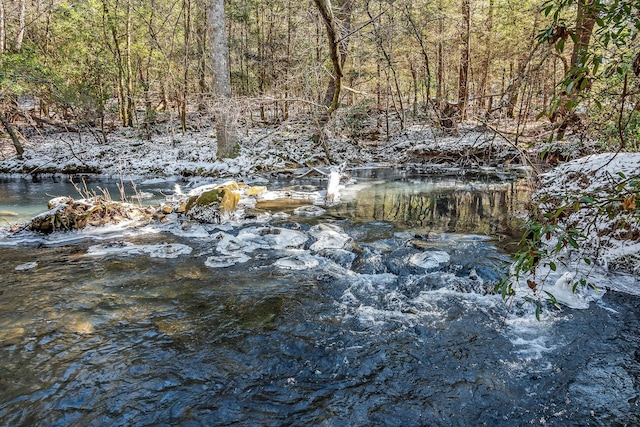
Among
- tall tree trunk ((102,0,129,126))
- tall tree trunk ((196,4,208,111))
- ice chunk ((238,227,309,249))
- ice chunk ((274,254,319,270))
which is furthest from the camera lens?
tall tree trunk ((196,4,208,111))

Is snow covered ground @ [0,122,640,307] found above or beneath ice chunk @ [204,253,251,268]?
above

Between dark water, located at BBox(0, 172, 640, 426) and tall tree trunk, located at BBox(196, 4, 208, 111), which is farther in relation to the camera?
tall tree trunk, located at BBox(196, 4, 208, 111)

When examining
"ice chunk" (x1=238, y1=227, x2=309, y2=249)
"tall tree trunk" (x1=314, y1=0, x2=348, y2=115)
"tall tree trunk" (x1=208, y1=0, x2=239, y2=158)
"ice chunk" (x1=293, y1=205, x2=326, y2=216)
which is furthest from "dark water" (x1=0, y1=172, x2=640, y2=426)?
"tall tree trunk" (x1=208, y1=0, x2=239, y2=158)

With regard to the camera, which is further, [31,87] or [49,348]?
[31,87]

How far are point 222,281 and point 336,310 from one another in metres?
1.65

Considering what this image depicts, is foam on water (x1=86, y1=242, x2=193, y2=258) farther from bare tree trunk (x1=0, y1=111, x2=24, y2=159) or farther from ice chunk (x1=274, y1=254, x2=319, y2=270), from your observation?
bare tree trunk (x1=0, y1=111, x2=24, y2=159)

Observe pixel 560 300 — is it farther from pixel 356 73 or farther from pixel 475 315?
pixel 356 73

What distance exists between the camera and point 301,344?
341 cm

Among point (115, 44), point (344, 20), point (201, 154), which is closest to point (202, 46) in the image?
point (115, 44)

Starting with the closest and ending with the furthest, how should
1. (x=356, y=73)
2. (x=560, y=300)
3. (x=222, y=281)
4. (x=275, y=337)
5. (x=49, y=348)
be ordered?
(x=49, y=348)
(x=275, y=337)
(x=560, y=300)
(x=222, y=281)
(x=356, y=73)

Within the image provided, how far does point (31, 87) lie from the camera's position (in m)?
14.4

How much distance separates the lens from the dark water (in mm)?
2633

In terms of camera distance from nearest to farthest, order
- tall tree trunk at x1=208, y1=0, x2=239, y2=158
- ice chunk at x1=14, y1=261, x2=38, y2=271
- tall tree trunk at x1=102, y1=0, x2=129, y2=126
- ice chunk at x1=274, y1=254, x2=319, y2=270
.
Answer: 1. ice chunk at x1=14, y1=261, x2=38, y2=271
2. ice chunk at x1=274, y1=254, x2=319, y2=270
3. tall tree trunk at x1=208, y1=0, x2=239, y2=158
4. tall tree trunk at x1=102, y1=0, x2=129, y2=126

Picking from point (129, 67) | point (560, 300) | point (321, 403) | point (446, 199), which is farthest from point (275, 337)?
point (129, 67)
